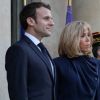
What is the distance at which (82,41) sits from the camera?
13.1ft

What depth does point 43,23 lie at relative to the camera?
12.9 feet

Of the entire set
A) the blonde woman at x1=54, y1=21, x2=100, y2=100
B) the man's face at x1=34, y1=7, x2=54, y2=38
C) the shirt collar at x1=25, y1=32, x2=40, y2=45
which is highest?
the man's face at x1=34, y1=7, x2=54, y2=38

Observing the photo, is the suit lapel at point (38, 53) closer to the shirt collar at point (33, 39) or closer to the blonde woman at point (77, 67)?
the shirt collar at point (33, 39)

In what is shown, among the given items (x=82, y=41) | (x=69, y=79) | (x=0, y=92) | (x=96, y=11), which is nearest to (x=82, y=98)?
(x=69, y=79)

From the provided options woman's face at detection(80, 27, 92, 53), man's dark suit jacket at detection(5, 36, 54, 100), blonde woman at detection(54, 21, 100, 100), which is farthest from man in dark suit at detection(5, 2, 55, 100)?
woman's face at detection(80, 27, 92, 53)

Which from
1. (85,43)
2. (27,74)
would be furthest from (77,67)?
(27,74)

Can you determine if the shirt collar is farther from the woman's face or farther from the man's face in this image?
the woman's face

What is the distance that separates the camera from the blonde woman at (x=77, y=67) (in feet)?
12.9

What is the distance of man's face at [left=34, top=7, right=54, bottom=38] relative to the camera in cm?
392

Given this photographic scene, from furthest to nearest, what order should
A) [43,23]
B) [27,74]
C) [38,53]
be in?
[43,23] < [38,53] < [27,74]

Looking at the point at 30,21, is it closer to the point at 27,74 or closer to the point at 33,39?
the point at 33,39

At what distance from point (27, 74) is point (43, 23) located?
50 centimetres

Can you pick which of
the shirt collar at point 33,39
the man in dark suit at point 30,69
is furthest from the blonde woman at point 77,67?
the shirt collar at point 33,39

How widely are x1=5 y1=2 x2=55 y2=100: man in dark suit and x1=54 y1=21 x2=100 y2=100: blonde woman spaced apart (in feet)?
0.54
